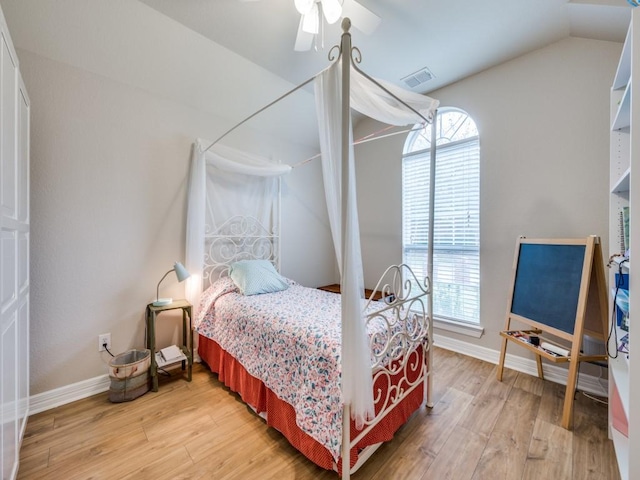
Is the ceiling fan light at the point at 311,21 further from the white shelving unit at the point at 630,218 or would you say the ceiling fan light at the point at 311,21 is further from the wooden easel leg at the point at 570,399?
the wooden easel leg at the point at 570,399

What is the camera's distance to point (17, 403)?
135cm

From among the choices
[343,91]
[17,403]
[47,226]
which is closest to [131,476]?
[17,403]

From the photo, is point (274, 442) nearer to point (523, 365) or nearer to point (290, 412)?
point (290, 412)

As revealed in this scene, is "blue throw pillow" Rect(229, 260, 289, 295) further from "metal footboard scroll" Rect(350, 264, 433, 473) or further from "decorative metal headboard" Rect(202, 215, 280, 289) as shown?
"metal footboard scroll" Rect(350, 264, 433, 473)

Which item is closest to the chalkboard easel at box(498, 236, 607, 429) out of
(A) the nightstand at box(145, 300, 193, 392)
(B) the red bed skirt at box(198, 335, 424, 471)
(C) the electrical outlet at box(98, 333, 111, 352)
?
(B) the red bed skirt at box(198, 335, 424, 471)

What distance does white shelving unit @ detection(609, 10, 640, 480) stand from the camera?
105cm

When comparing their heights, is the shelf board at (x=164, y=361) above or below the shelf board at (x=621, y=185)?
below

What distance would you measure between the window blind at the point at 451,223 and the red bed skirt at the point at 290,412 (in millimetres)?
1346

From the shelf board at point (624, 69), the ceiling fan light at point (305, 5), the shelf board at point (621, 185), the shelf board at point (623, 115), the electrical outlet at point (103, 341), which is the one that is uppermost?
the ceiling fan light at point (305, 5)

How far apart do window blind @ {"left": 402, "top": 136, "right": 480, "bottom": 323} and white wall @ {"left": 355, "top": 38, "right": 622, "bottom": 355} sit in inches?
4.1

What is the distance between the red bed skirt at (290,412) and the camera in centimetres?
135

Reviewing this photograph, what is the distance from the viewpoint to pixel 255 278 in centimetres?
247

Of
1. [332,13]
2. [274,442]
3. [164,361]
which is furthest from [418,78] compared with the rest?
[164,361]

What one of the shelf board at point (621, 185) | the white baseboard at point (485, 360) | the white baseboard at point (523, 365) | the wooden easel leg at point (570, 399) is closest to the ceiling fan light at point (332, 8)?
the shelf board at point (621, 185)
